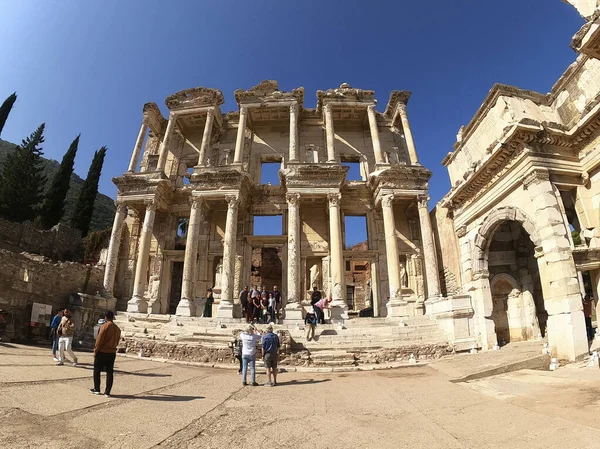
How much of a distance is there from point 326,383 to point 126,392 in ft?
15.5

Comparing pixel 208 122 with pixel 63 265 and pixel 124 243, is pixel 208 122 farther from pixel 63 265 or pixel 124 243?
pixel 63 265

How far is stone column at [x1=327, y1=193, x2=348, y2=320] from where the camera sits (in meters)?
15.9

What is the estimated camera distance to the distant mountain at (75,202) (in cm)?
4541

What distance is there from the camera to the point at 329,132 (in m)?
20.7

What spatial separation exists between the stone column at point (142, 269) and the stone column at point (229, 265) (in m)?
4.42

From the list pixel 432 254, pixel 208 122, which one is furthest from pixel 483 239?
pixel 208 122

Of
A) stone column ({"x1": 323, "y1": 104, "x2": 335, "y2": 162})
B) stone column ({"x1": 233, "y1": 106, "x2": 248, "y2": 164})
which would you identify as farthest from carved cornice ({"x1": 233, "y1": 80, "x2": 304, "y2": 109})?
stone column ({"x1": 323, "y1": 104, "x2": 335, "y2": 162})

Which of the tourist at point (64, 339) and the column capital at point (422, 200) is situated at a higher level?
the column capital at point (422, 200)

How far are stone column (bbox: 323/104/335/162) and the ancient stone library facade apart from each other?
0.30ft

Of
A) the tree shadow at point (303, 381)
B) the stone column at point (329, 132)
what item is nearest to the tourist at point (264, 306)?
the tree shadow at point (303, 381)

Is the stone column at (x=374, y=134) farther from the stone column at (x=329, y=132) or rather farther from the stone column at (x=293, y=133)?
the stone column at (x=293, y=133)

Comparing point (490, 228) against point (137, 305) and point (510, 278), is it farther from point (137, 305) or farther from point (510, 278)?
point (137, 305)

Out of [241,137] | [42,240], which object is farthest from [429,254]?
[42,240]

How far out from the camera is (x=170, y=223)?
70.6ft
